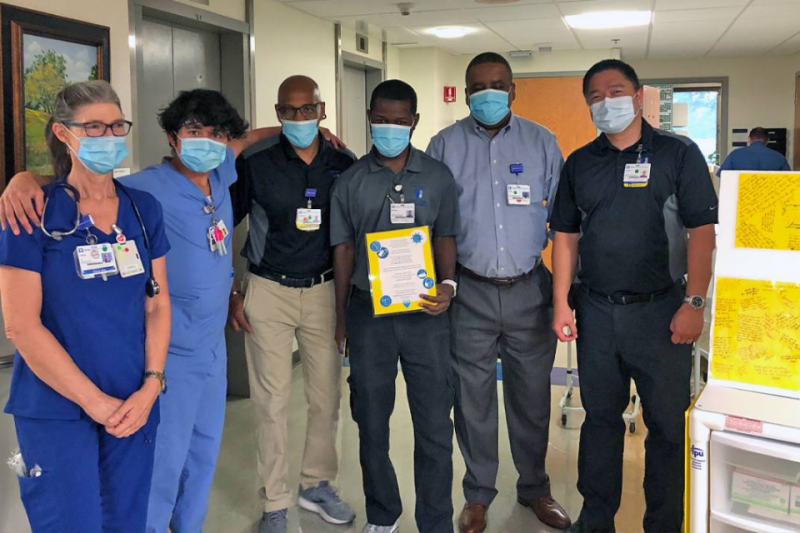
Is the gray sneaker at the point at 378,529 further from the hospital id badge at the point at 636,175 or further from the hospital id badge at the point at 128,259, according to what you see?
the hospital id badge at the point at 636,175

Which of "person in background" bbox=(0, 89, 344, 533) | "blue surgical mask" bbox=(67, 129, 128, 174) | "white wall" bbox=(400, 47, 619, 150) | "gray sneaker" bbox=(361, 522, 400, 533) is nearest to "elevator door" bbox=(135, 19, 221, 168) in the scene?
"person in background" bbox=(0, 89, 344, 533)

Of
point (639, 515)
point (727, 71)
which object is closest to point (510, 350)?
point (639, 515)

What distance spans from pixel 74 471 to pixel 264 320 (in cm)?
110

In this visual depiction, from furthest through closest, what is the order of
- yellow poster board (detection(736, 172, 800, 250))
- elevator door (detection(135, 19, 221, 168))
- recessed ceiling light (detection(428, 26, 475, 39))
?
recessed ceiling light (detection(428, 26, 475, 39)), elevator door (detection(135, 19, 221, 168)), yellow poster board (detection(736, 172, 800, 250))

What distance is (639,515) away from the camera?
9.84 ft

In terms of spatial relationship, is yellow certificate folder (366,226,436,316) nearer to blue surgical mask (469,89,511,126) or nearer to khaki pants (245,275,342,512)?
khaki pants (245,275,342,512)

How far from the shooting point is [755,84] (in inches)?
375

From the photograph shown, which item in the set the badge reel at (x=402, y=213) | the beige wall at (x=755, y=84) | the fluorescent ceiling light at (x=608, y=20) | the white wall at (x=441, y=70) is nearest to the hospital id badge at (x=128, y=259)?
the badge reel at (x=402, y=213)

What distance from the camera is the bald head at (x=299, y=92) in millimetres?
2682

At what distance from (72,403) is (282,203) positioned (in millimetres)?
1166

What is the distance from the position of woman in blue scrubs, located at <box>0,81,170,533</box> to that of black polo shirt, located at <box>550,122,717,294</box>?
4.95 ft

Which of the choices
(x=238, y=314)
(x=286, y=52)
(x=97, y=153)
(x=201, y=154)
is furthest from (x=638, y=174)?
(x=286, y=52)

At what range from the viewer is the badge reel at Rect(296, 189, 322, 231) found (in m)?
2.71

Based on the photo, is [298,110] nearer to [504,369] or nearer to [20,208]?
[20,208]
